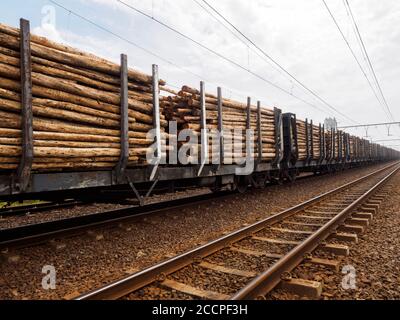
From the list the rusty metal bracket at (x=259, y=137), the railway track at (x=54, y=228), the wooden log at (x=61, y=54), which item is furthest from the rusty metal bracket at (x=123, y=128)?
the rusty metal bracket at (x=259, y=137)

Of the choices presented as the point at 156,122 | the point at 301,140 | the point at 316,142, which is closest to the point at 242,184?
the point at 156,122

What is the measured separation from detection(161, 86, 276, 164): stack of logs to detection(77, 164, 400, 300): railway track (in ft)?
8.43

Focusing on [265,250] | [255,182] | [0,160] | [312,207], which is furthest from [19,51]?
[255,182]

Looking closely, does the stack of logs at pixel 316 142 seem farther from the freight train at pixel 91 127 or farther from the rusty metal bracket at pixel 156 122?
the rusty metal bracket at pixel 156 122

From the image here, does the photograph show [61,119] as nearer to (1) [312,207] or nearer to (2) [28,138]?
(2) [28,138]

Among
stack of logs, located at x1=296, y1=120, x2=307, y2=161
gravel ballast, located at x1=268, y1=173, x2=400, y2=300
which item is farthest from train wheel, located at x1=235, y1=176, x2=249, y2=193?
gravel ballast, located at x1=268, y1=173, x2=400, y2=300

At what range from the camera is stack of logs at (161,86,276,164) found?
7137 millimetres

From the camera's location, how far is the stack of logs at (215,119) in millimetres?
7137

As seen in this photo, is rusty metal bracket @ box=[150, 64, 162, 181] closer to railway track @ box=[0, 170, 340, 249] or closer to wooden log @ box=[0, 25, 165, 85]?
wooden log @ box=[0, 25, 165, 85]

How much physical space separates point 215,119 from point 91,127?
382 cm

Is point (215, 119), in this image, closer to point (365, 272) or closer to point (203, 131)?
point (203, 131)

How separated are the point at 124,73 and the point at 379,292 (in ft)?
15.3

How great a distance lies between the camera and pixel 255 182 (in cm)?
1043

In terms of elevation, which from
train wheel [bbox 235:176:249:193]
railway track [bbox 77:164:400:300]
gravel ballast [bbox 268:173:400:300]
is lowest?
gravel ballast [bbox 268:173:400:300]
